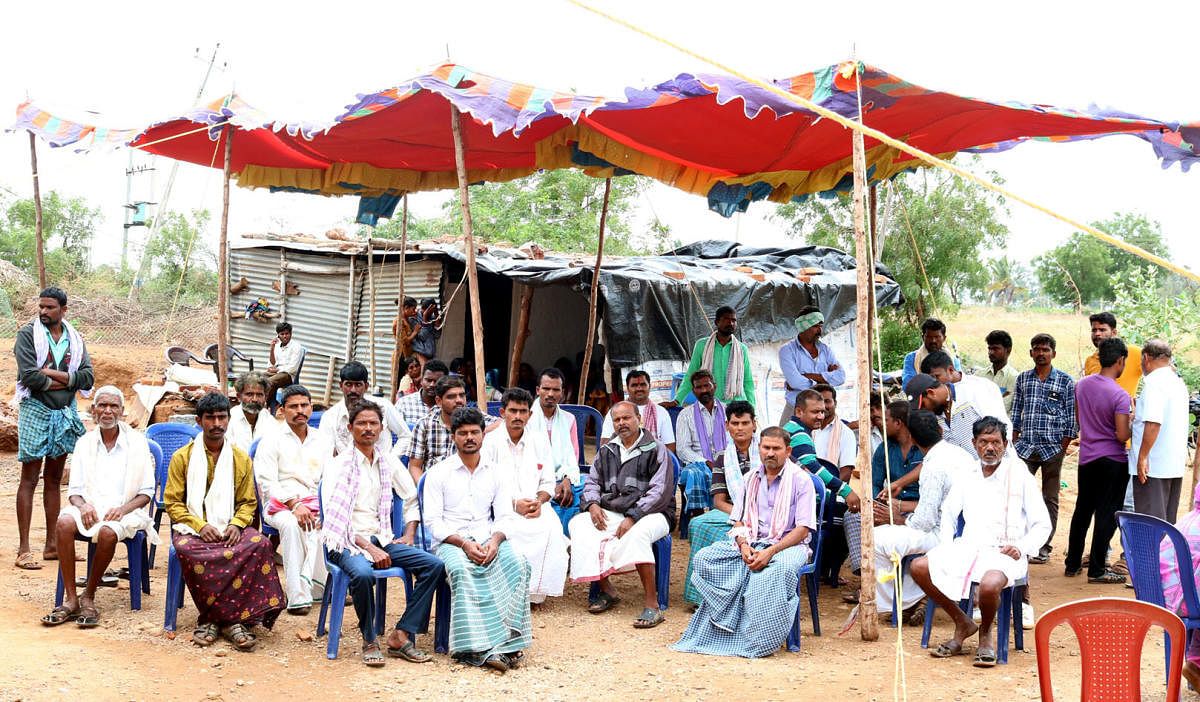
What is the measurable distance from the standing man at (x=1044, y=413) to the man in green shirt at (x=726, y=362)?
2.15 meters

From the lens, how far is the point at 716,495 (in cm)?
602

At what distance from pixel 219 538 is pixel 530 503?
1729 millimetres

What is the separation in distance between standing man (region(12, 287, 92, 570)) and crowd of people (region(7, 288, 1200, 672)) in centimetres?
1

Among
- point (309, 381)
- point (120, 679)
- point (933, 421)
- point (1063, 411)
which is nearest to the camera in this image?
point (120, 679)

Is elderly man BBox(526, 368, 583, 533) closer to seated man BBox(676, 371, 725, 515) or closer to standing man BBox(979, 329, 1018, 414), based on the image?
seated man BBox(676, 371, 725, 515)

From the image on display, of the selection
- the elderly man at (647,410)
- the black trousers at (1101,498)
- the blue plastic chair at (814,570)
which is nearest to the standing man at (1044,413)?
the black trousers at (1101,498)

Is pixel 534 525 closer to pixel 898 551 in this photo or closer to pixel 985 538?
pixel 898 551

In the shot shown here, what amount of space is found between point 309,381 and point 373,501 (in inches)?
364

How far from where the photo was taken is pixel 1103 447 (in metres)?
6.55

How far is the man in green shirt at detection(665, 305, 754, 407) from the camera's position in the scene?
832 cm

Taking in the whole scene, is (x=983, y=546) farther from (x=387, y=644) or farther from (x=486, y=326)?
(x=486, y=326)

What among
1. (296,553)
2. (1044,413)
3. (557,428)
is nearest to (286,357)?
(557,428)

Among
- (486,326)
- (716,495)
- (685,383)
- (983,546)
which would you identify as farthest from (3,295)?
(983,546)

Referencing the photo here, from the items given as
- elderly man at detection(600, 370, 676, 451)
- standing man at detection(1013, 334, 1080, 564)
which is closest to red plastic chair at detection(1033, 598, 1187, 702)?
standing man at detection(1013, 334, 1080, 564)
